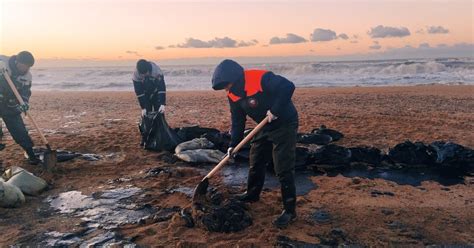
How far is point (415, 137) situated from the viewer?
7938 millimetres

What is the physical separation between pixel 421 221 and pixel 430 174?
71.3 inches

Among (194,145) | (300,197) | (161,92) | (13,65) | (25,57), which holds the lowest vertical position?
(300,197)

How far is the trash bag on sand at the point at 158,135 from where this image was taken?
734 centimetres

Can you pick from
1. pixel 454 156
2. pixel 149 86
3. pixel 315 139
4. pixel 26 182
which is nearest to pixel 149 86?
pixel 149 86

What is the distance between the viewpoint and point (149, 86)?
25.2ft

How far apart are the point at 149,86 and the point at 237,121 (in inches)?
138

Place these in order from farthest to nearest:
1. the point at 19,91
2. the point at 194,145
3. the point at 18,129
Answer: the point at 194,145
the point at 18,129
the point at 19,91

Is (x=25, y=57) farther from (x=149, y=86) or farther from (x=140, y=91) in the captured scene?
(x=149, y=86)

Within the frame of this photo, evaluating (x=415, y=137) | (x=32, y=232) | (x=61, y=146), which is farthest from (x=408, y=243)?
(x=61, y=146)

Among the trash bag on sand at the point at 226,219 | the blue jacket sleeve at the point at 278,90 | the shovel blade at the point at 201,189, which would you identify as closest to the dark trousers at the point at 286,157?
the blue jacket sleeve at the point at 278,90

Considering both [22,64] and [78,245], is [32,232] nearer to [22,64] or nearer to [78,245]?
[78,245]

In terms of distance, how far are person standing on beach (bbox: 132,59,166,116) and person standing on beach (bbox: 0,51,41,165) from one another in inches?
71.2

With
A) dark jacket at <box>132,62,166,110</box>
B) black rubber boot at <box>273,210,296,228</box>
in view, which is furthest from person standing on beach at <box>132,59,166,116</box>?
black rubber boot at <box>273,210,296,228</box>

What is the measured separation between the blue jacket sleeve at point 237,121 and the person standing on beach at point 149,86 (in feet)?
9.66
